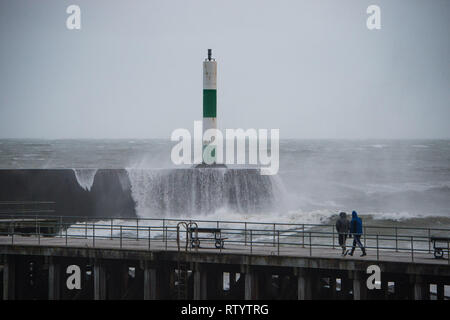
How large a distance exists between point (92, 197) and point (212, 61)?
12986 mm

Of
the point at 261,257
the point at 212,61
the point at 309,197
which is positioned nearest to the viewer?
the point at 261,257

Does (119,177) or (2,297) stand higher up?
(119,177)

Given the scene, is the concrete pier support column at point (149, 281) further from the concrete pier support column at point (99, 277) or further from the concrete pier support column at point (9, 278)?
the concrete pier support column at point (9, 278)

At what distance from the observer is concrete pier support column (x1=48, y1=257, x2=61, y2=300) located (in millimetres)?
23703

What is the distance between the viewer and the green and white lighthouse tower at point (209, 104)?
5341cm

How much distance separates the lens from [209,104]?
53.7 meters

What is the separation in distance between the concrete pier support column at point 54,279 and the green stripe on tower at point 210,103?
1202 inches

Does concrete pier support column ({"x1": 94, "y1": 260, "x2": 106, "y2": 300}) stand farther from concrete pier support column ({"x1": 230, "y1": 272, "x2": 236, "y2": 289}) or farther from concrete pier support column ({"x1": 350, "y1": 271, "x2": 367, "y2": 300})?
concrete pier support column ({"x1": 350, "y1": 271, "x2": 367, "y2": 300})

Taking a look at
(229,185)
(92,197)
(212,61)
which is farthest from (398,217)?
(92,197)

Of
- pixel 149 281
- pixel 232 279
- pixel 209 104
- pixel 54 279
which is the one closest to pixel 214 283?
pixel 232 279

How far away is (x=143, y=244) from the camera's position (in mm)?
24766

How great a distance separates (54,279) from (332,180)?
69.2 m

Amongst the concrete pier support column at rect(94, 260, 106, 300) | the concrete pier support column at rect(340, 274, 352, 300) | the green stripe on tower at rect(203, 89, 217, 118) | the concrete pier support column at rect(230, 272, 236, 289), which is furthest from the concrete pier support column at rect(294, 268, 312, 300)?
the green stripe on tower at rect(203, 89, 217, 118)
